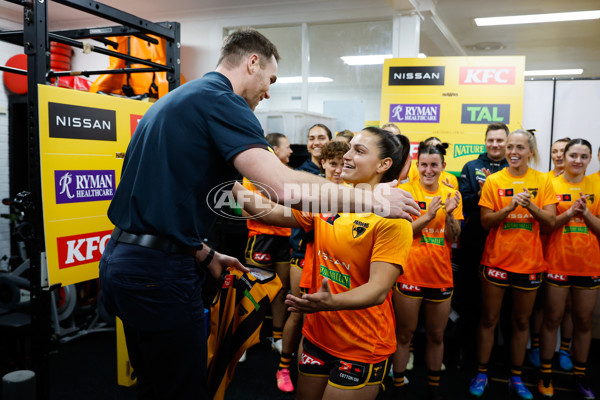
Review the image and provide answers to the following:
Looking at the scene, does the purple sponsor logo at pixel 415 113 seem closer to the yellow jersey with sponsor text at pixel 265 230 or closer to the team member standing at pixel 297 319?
the team member standing at pixel 297 319

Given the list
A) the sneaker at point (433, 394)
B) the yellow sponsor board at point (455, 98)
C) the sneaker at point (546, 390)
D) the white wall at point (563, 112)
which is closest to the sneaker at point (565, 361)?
the sneaker at point (546, 390)

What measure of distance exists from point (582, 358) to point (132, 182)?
10.8 ft

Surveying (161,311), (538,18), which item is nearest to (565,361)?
(161,311)

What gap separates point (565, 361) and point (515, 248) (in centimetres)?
126

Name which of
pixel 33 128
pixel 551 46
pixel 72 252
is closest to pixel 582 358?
pixel 72 252

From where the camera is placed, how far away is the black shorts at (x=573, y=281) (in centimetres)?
311

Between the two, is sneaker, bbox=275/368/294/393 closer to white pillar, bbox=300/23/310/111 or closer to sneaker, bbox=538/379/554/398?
sneaker, bbox=538/379/554/398

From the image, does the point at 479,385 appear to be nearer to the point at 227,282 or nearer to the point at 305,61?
the point at 227,282

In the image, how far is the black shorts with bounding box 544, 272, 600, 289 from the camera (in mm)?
3111

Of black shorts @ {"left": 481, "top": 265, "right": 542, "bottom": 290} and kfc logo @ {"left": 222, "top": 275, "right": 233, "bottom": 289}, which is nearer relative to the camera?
kfc logo @ {"left": 222, "top": 275, "right": 233, "bottom": 289}

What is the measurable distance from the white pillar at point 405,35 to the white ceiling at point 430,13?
12 cm

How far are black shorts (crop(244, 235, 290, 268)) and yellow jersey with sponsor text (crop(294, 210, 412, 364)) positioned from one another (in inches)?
69.2

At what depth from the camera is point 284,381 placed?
3.06 metres

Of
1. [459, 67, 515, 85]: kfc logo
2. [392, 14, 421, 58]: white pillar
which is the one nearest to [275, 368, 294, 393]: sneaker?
[459, 67, 515, 85]: kfc logo
